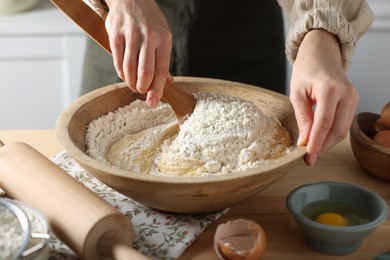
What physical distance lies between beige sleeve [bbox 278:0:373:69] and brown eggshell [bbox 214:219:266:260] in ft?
1.63

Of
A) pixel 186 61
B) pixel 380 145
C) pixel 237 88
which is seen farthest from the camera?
pixel 186 61

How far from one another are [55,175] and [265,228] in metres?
0.36

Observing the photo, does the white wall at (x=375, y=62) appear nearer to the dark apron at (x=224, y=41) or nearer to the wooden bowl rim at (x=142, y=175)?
the dark apron at (x=224, y=41)

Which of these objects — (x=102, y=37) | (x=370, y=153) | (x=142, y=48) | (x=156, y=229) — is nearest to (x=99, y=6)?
(x=102, y=37)

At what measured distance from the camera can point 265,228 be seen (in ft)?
3.31

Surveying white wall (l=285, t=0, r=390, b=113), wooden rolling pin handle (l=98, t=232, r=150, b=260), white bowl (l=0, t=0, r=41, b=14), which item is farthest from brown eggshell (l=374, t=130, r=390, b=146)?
white bowl (l=0, t=0, r=41, b=14)

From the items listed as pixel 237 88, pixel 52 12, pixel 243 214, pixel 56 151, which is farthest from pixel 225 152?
pixel 52 12

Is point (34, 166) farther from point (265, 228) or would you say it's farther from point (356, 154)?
point (356, 154)

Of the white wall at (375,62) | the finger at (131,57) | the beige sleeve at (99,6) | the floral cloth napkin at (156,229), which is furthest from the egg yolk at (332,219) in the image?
the white wall at (375,62)

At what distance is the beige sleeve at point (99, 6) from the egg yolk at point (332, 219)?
611mm

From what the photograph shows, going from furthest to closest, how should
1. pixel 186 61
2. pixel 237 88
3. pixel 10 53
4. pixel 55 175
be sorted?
pixel 10 53 < pixel 186 61 < pixel 237 88 < pixel 55 175

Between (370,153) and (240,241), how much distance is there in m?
0.40

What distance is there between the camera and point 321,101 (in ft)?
3.26

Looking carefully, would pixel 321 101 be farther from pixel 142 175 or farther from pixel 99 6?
pixel 99 6
